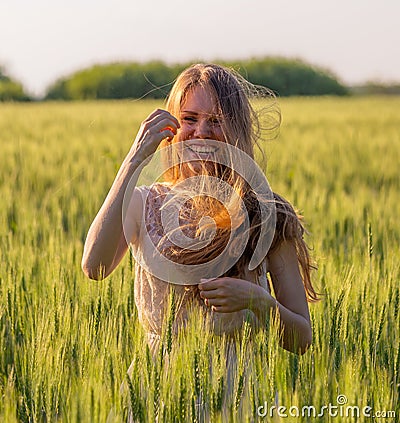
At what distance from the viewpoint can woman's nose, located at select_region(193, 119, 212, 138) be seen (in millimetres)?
1644

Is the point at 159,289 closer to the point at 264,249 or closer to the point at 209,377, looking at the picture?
the point at 264,249

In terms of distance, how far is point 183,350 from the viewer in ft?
4.79

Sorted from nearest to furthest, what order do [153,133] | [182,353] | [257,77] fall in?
[182,353] < [153,133] < [257,77]

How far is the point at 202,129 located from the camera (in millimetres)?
1652

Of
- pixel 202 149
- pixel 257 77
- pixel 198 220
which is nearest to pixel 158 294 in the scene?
pixel 198 220

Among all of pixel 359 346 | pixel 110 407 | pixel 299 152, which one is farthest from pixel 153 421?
pixel 299 152

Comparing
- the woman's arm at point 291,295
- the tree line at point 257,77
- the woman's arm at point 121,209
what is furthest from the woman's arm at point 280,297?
the tree line at point 257,77

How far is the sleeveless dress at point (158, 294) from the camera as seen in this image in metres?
1.61

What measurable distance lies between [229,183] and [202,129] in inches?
4.8

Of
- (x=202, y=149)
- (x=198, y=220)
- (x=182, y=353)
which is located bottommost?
(x=182, y=353)

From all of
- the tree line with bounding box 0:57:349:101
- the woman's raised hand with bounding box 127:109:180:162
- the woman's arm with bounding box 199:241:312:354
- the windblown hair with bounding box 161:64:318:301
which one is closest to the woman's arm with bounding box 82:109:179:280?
the woman's raised hand with bounding box 127:109:180:162

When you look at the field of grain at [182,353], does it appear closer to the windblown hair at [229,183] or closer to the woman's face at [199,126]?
the windblown hair at [229,183]

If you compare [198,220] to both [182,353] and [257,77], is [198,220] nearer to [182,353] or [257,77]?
[182,353]

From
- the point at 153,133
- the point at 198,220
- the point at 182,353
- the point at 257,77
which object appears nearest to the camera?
the point at 182,353
